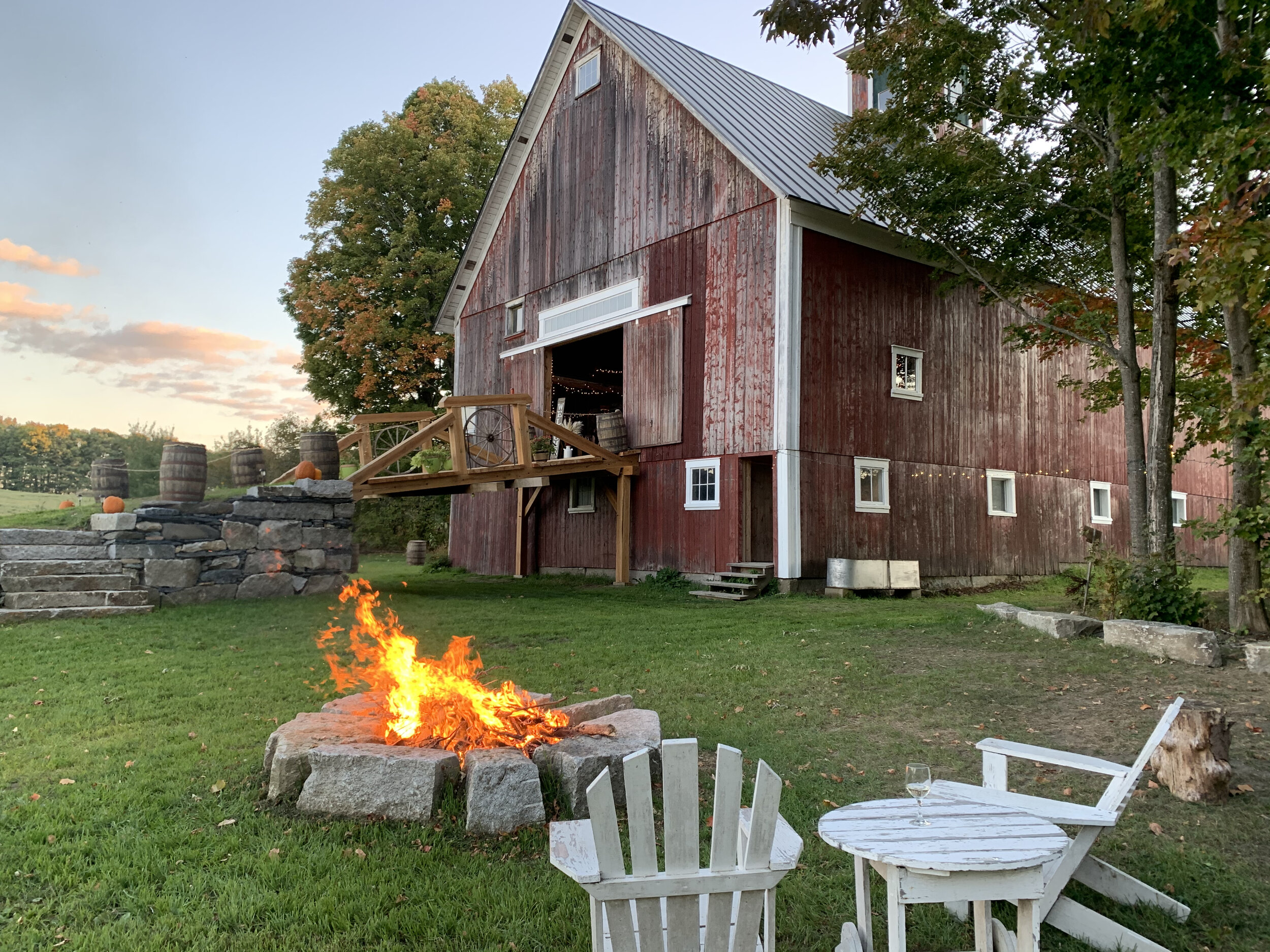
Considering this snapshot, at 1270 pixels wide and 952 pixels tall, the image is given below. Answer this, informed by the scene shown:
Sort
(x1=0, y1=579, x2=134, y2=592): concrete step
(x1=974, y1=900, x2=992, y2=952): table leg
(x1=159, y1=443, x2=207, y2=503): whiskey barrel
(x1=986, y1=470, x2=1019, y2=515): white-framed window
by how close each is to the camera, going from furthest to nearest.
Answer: (x1=986, y1=470, x2=1019, y2=515): white-framed window, (x1=159, y1=443, x2=207, y2=503): whiskey barrel, (x1=0, y1=579, x2=134, y2=592): concrete step, (x1=974, y1=900, x2=992, y2=952): table leg

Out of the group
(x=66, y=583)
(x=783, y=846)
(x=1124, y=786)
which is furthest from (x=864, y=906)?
(x=66, y=583)

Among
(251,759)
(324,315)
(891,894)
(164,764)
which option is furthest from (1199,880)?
(324,315)

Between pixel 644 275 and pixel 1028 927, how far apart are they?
14934mm

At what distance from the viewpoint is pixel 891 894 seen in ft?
8.83

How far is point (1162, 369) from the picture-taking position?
33.7ft

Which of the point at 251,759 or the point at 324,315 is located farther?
the point at 324,315

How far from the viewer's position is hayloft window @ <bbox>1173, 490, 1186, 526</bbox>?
76.9 feet

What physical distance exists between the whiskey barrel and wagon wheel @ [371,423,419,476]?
2.53 metres

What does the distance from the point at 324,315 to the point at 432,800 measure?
27.2 m

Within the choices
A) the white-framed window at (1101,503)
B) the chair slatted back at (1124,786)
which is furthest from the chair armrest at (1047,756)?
the white-framed window at (1101,503)

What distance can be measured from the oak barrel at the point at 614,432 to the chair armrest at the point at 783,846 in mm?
13667

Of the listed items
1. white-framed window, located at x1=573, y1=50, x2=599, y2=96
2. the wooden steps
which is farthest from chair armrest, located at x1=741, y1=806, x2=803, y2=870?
white-framed window, located at x1=573, y1=50, x2=599, y2=96

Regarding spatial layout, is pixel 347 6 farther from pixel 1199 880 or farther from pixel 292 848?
pixel 1199 880

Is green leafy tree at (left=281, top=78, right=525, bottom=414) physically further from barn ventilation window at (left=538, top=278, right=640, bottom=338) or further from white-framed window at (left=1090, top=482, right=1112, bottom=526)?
white-framed window at (left=1090, top=482, right=1112, bottom=526)
